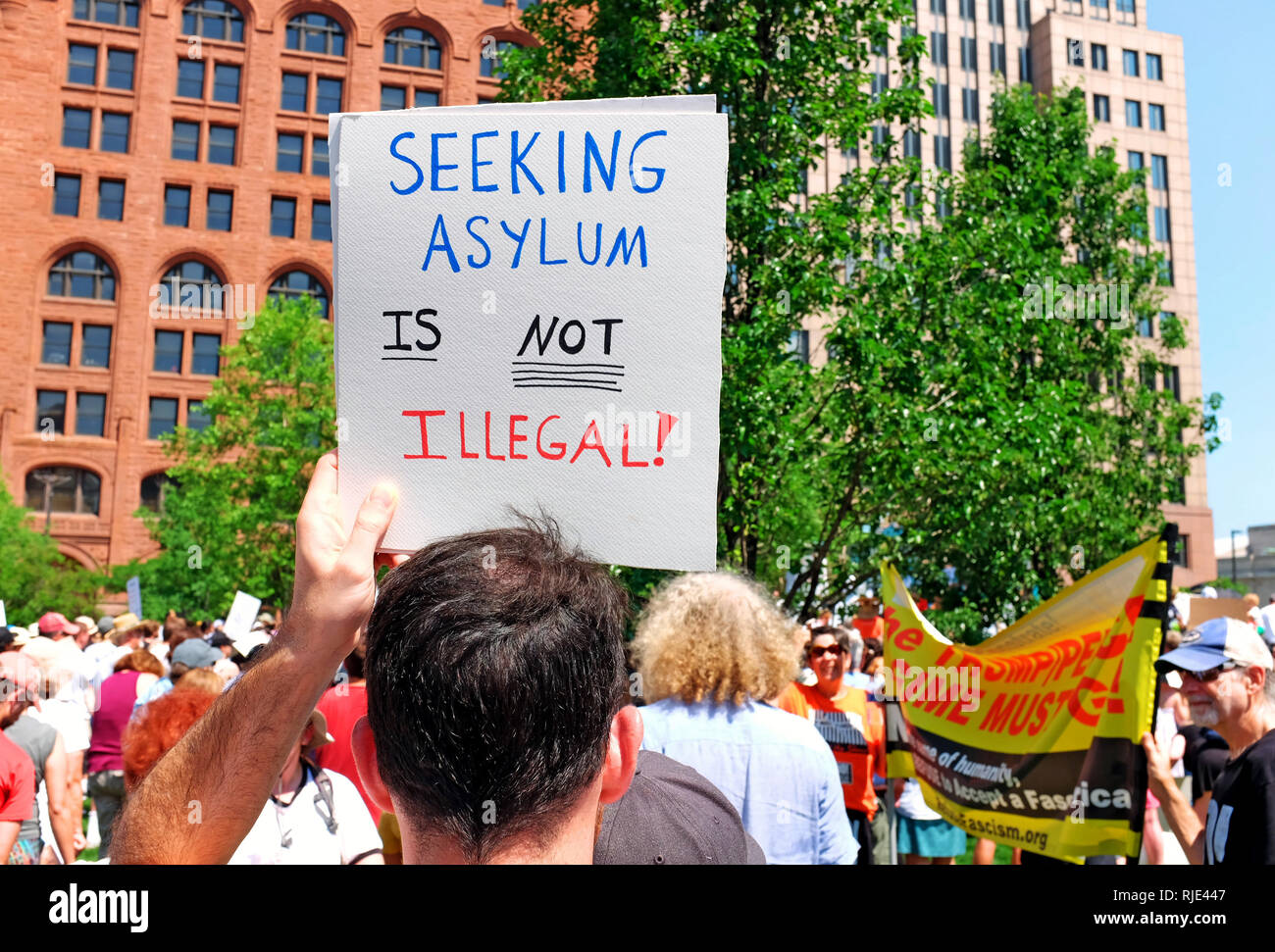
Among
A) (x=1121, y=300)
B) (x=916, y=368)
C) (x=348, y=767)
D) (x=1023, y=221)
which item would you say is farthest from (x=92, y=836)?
(x=1121, y=300)

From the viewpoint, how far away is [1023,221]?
13406mm

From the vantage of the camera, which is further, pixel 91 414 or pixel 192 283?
pixel 192 283

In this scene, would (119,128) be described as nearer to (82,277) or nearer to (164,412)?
(82,277)

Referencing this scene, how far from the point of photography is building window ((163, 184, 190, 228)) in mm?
47688

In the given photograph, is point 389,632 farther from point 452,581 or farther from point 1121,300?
point 1121,300

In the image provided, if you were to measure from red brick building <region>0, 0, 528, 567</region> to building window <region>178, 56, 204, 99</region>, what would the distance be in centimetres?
9

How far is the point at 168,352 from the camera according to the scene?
47.5 m

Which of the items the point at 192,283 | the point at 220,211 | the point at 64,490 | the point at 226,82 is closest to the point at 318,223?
the point at 220,211

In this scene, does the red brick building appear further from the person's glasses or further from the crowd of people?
the person's glasses

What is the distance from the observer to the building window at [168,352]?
47312mm

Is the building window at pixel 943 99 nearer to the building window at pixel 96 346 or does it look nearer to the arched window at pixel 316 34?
the arched window at pixel 316 34

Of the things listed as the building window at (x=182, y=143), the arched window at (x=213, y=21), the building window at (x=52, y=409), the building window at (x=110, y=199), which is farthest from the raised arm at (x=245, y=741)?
the arched window at (x=213, y=21)
